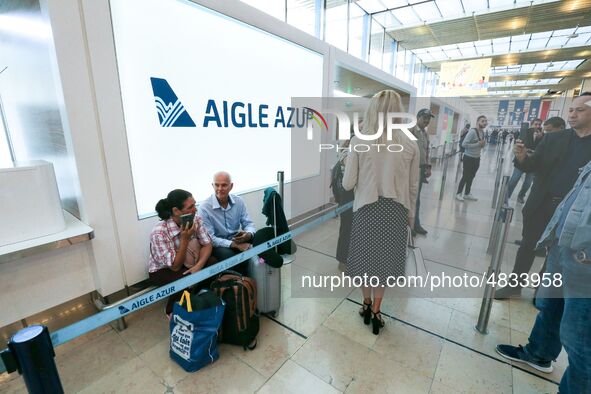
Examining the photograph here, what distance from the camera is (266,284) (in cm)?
216

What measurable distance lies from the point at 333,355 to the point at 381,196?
45.6 inches

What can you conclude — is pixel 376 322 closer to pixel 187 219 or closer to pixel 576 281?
pixel 576 281

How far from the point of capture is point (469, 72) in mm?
9203

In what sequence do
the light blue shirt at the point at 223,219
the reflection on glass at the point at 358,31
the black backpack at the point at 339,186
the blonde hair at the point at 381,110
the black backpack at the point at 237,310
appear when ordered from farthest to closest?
the reflection on glass at the point at 358,31, the black backpack at the point at 339,186, the light blue shirt at the point at 223,219, the black backpack at the point at 237,310, the blonde hair at the point at 381,110

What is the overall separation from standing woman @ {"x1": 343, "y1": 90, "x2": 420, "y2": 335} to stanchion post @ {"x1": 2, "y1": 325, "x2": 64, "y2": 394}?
169 centimetres

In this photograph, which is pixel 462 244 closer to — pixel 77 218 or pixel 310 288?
pixel 310 288

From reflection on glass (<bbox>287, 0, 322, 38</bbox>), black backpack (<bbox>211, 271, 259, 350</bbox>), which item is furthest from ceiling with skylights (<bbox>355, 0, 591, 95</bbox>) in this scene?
black backpack (<bbox>211, 271, 259, 350</bbox>)

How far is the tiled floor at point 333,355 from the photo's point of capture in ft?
5.41

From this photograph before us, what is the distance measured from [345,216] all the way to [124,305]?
6.95ft

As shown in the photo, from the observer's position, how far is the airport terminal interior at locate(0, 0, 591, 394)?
163 centimetres

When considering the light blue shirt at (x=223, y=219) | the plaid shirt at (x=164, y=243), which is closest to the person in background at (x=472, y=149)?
the light blue shirt at (x=223, y=219)

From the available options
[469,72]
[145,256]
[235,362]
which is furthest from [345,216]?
[469,72]

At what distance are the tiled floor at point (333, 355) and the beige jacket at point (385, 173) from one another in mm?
1015

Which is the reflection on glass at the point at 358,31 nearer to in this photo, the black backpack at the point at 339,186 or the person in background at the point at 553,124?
the black backpack at the point at 339,186
